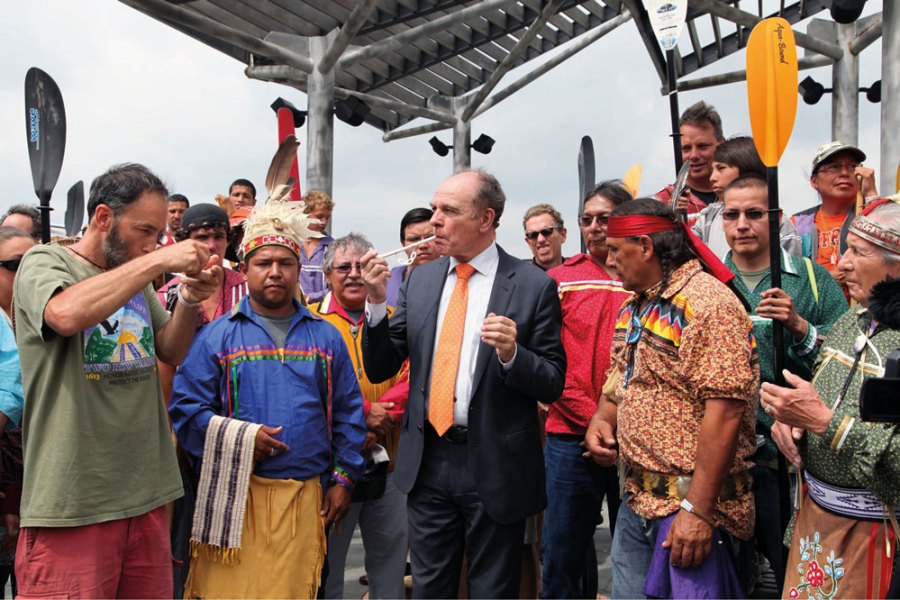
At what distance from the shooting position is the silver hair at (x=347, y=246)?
3.95 m

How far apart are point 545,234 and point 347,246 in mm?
1283

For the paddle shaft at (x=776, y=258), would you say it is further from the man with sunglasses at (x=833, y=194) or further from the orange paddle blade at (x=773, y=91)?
the man with sunglasses at (x=833, y=194)

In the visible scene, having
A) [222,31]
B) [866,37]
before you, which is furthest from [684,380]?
[866,37]

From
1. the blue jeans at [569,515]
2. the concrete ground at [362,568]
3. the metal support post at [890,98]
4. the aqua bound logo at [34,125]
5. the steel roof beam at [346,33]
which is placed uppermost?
the steel roof beam at [346,33]

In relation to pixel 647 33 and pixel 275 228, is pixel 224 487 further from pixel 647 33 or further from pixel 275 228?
pixel 647 33

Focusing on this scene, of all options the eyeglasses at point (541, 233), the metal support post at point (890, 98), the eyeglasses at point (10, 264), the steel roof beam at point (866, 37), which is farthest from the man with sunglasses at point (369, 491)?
→ the steel roof beam at point (866, 37)

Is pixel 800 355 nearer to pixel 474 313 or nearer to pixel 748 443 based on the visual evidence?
pixel 748 443

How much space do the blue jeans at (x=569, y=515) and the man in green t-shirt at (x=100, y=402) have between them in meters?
1.77

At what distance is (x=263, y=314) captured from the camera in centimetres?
318

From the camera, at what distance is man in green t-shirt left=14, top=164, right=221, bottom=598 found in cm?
244

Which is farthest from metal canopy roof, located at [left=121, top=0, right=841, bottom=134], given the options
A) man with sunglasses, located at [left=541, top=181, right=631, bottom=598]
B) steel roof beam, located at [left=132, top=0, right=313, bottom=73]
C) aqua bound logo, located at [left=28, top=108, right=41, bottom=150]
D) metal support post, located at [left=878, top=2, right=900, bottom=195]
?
man with sunglasses, located at [left=541, top=181, right=631, bottom=598]

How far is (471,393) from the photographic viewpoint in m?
2.90

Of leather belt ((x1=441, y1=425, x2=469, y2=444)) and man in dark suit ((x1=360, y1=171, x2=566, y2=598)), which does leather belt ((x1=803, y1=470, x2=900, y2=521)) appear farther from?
leather belt ((x1=441, y1=425, x2=469, y2=444))

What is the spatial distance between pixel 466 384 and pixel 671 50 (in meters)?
1.93
